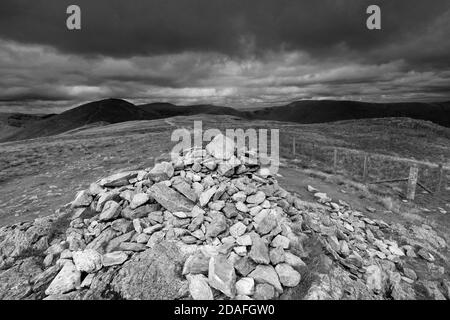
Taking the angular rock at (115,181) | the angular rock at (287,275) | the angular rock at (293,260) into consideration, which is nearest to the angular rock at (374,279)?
the angular rock at (293,260)

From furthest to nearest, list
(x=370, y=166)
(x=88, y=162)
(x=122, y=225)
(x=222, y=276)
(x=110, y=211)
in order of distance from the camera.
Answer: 1. (x=370, y=166)
2. (x=88, y=162)
3. (x=110, y=211)
4. (x=122, y=225)
5. (x=222, y=276)

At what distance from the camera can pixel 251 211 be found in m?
7.65

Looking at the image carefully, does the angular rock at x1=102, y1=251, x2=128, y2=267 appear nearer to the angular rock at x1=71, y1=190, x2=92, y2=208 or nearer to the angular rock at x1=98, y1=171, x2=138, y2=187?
the angular rock at x1=71, y1=190, x2=92, y2=208

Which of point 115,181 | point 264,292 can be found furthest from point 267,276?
point 115,181

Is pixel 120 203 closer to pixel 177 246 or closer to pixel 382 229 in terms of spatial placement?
pixel 177 246

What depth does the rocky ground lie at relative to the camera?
18.7ft

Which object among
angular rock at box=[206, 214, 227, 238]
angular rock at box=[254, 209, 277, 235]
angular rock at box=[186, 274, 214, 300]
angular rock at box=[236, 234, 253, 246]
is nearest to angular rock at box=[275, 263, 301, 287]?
angular rock at box=[236, 234, 253, 246]

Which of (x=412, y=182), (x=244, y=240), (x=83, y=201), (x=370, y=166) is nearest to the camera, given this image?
(x=244, y=240)

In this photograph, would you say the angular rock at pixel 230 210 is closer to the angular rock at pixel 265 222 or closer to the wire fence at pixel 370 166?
the angular rock at pixel 265 222

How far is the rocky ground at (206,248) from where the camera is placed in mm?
5688

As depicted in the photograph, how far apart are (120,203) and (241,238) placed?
4.25m

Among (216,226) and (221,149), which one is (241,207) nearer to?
(216,226)

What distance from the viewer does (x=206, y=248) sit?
634 centimetres
